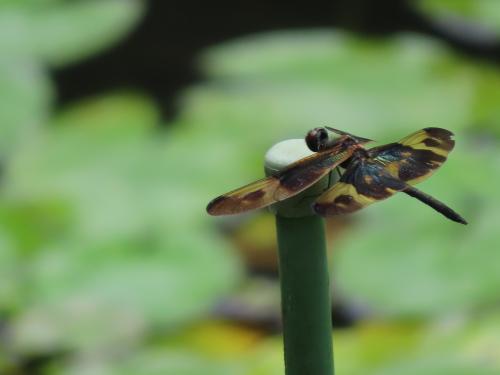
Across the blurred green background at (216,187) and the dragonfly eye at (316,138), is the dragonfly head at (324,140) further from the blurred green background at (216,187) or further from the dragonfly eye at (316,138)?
the blurred green background at (216,187)

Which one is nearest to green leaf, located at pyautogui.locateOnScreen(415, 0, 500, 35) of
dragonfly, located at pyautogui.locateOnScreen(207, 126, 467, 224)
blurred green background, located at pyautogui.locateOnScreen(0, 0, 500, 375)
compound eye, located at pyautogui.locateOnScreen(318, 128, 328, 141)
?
blurred green background, located at pyautogui.locateOnScreen(0, 0, 500, 375)

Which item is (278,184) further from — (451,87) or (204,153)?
(451,87)

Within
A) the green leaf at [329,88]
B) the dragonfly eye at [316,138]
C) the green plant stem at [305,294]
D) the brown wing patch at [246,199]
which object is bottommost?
the green plant stem at [305,294]

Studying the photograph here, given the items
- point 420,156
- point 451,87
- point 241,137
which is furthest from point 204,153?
point 420,156

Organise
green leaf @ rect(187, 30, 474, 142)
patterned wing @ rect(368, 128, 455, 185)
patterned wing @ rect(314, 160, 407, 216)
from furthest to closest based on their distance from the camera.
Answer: green leaf @ rect(187, 30, 474, 142) < patterned wing @ rect(368, 128, 455, 185) < patterned wing @ rect(314, 160, 407, 216)

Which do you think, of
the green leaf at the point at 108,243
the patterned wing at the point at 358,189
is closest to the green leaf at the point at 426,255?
the green leaf at the point at 108,243

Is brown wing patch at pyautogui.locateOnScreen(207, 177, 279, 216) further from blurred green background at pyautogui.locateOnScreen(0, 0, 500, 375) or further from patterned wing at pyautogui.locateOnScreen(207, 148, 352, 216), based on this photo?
blurred green background at pyautogui.locateOnScreen(0, 0, 500, 375)
